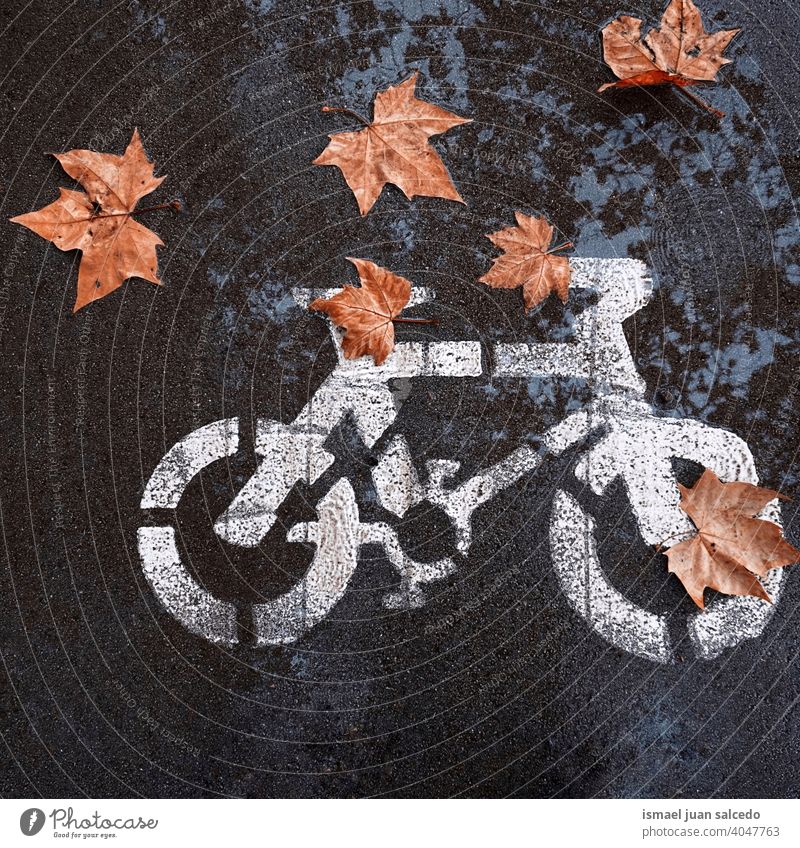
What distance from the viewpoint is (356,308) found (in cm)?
229

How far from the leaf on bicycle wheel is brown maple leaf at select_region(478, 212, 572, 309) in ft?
1.02

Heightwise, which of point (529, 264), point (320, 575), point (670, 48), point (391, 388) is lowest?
point (320, 575)

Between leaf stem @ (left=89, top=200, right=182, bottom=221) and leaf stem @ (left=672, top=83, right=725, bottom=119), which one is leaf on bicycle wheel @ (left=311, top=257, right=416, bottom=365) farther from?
leaf stem @ (left=672, top=83, right=725, bottom=119)

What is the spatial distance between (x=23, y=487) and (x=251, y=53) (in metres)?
1.69

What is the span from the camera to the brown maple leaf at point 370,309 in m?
2.28

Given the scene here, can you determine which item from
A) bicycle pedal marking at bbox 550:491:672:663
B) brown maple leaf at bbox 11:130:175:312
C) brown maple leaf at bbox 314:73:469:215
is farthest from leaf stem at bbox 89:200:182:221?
bicycle pedal marking at bbox 550:491:672:663

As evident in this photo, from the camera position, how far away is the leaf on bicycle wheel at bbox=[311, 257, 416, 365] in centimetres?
228

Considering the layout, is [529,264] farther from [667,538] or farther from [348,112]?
[667,538]

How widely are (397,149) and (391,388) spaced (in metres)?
0.82

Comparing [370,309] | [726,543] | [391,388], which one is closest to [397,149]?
[370,309]

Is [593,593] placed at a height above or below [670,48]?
below

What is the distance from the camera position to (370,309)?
2.29 metres

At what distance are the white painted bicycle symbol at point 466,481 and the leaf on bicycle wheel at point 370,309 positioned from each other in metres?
0.04

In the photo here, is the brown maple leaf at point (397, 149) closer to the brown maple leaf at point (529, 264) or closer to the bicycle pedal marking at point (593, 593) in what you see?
the brown maple leaf at point (529, 264)
